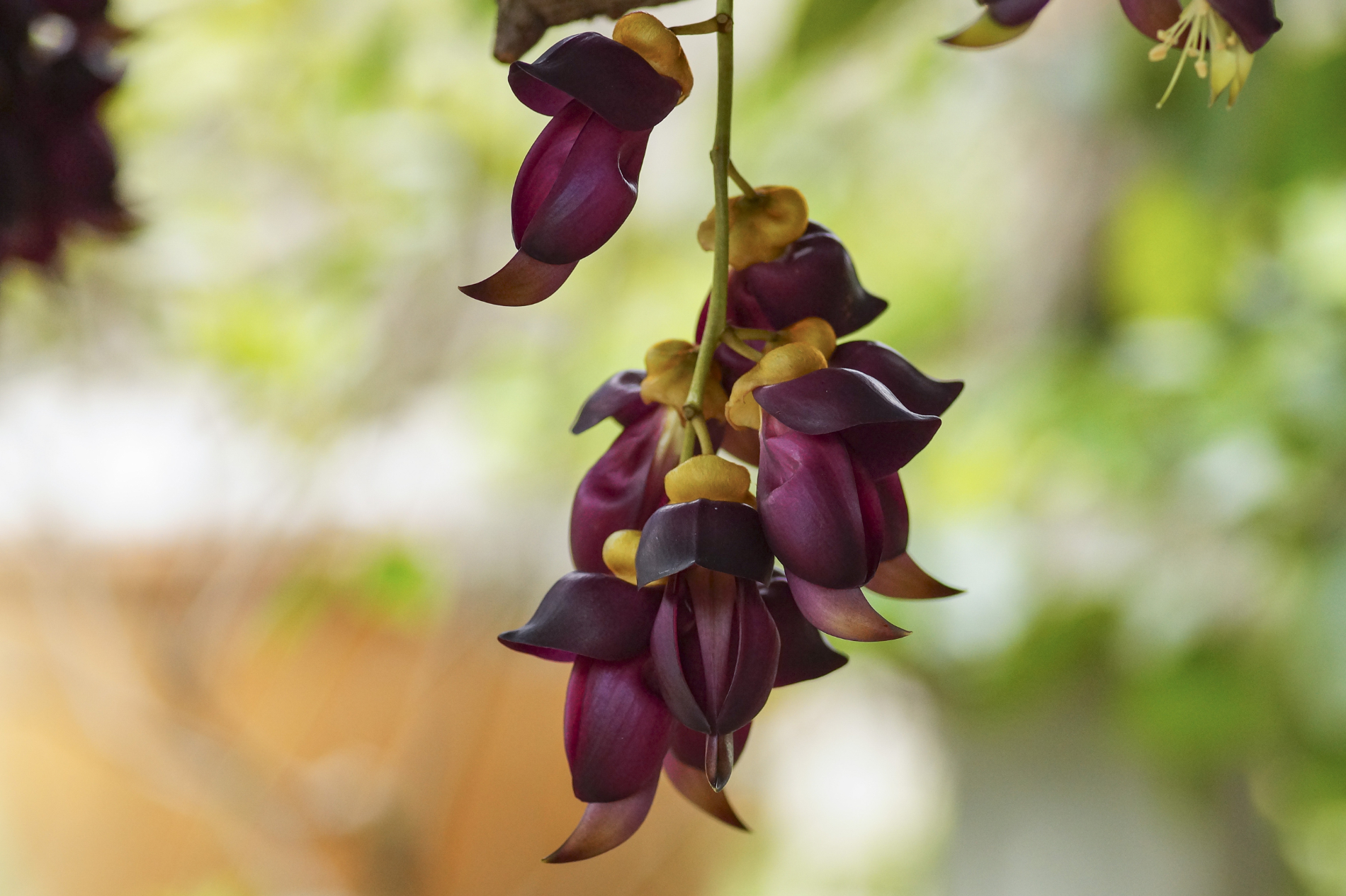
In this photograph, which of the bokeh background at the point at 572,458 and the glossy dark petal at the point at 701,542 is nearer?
the glossy dark petal at the point at 701,542

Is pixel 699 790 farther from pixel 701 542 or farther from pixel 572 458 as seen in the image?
pixel 572 458

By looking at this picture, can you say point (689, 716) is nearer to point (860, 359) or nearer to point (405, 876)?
point (860, 359)

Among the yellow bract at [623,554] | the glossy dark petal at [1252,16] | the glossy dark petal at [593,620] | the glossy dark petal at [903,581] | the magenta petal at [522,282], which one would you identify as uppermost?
the glossy dark petal at [1252,16]

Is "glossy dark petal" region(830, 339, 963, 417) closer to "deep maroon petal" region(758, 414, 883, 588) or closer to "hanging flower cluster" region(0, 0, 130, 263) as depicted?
"deep maroon petal" region(758, 414, 883, 588)

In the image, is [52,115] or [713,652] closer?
[713,652]

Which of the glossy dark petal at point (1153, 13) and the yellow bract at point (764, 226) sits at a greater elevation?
the glossy dark petal at point (1153, 13)

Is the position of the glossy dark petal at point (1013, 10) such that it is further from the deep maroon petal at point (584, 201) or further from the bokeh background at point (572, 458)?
the bokeh background at point (572, 458)

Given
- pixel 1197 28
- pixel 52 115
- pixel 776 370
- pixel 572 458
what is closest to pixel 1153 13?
pixel 1197 28

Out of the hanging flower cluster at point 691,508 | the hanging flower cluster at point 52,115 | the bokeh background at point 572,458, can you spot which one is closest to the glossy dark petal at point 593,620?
A: the hanging flower cluster at point 691,508
